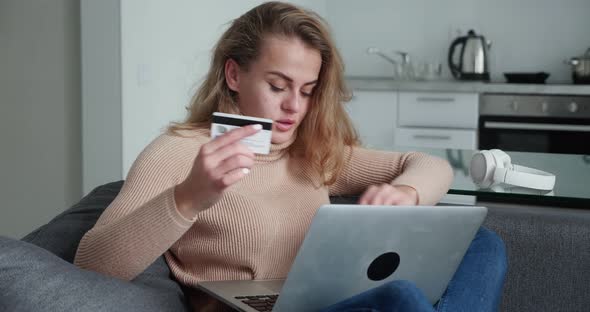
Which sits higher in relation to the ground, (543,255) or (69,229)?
(69,229)

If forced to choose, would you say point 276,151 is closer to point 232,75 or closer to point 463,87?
point 232,75

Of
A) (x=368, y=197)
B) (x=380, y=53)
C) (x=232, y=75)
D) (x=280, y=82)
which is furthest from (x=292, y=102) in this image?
(x=380, y=53)

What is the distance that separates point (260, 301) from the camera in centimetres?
167

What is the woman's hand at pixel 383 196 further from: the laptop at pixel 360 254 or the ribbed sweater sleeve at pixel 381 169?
the ribbed sweater sleeve at pixel 381 169

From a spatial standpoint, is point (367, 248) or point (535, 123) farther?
point (535, 123)

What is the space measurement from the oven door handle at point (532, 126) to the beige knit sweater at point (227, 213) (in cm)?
286

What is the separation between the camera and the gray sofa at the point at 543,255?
2.22 metres

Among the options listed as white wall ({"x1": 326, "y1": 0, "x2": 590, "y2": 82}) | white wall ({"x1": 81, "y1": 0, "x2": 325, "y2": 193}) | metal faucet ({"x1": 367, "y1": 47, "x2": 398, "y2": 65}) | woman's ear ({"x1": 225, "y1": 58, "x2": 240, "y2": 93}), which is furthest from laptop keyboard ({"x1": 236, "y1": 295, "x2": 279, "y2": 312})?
white wall ({"x1": 326, "y1": 0, "x2": 590, "y2": 82})

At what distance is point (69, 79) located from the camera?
4012mm

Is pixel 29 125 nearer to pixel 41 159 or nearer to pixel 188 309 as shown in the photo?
pixel 41 159

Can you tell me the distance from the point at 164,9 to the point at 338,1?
2068mm

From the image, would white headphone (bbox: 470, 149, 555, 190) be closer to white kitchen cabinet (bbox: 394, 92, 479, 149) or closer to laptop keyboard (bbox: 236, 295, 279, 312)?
laptop keyboard (bbox: 236, 295, 279, 312)

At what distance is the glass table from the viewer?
6.85 feet

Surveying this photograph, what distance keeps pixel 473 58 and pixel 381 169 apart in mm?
3222
